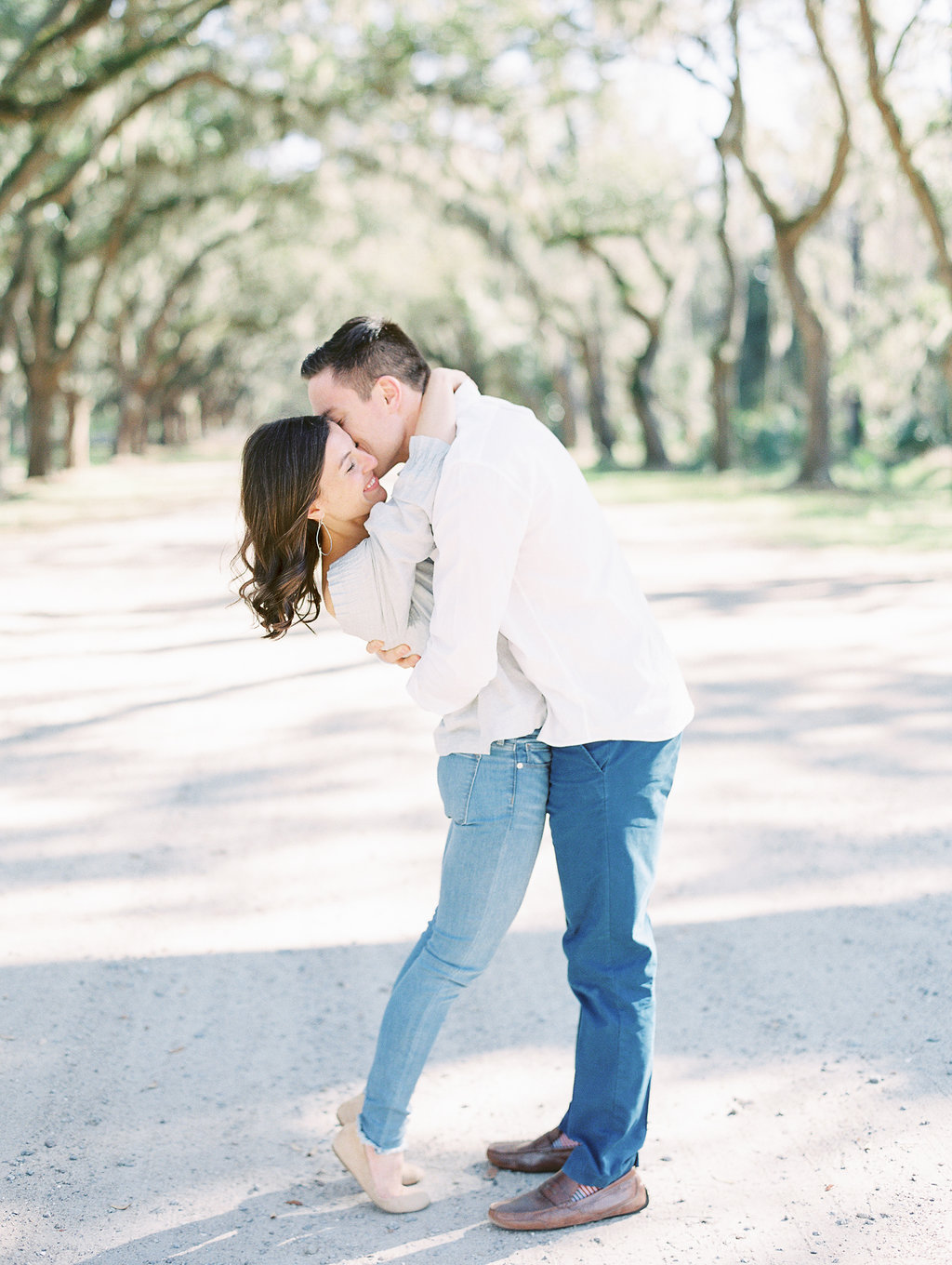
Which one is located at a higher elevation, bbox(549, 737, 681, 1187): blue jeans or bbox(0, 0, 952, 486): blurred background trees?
bbox(0, 0, 952, 486): blurred background trees

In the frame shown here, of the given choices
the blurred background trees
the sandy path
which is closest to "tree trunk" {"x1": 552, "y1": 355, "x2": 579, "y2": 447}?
the blurred background trees

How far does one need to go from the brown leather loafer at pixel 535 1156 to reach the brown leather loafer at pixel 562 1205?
0.56ft

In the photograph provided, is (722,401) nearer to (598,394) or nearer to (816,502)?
(598,394)

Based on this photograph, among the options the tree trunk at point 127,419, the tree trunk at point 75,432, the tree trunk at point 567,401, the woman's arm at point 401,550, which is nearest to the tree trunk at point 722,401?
the tree trunk at point 567,401

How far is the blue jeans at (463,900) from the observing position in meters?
2.55

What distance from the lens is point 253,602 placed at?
2.66 m

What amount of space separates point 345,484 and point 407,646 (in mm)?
364

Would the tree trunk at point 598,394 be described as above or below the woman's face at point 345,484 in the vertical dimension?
above

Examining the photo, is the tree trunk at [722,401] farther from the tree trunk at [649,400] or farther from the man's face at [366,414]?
the man's face at [366,414]

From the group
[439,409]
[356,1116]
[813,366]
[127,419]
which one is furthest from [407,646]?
[127,419]

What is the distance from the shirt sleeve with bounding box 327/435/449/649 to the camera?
8.00 feet

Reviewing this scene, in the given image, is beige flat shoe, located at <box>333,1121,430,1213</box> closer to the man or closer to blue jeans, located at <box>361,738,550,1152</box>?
blue jeans, located at <box>361,738,550,1152</box>

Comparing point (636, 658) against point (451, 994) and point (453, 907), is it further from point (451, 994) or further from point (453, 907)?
point (451, 994)

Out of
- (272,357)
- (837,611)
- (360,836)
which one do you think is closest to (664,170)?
(837,611)
